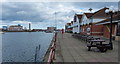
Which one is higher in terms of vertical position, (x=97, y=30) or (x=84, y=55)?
(x=97, y=30)

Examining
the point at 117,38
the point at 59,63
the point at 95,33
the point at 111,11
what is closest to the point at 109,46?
the point at 111,11

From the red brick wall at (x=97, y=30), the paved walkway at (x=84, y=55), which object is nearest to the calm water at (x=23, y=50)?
the paved walkway at (x=84, y=55)

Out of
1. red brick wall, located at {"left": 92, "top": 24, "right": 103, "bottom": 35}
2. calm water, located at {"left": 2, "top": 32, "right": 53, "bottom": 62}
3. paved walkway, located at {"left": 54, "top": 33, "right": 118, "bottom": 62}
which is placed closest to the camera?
paved walkway, located at {"left": 54, "top": 33, "right": 118, "bottom": 62}

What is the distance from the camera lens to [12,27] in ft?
611

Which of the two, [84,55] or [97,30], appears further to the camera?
[97,30]

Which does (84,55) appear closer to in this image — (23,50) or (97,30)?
(23,50)

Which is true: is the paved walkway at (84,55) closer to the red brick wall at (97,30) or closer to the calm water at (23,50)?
the calm water at (23,50)

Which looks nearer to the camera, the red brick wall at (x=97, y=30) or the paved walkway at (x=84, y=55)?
the paved walkway at (x=84, y=55)

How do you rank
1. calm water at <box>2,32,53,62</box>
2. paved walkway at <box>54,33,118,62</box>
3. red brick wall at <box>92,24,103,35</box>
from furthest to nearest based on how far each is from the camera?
1. red brick wall at <box>92,24,103,35</box>
2. calm water at <box>2,32,53,62</box>
3. paved walkway at <box>54,33,118,62</box>

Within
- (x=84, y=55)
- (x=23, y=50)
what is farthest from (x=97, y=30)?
(x=84, y=55)

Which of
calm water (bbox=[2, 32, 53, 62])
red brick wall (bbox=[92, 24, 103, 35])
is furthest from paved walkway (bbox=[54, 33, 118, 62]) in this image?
red brick wall (bbox=[92, 24, 103, 35])

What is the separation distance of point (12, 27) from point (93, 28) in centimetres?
16850

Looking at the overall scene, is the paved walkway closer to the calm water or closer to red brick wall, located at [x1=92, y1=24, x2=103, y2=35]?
the calm water

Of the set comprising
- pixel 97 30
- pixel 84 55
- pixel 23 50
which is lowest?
pixel 23 50
